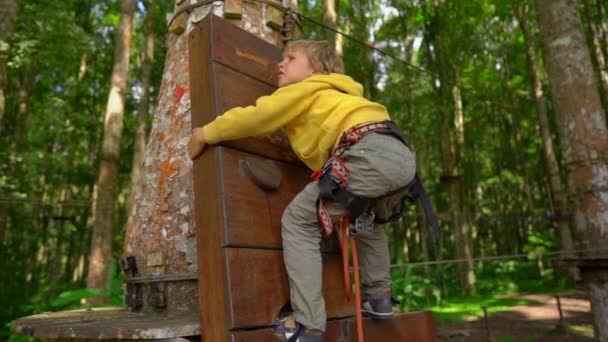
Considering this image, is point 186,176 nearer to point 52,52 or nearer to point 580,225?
point 580,225

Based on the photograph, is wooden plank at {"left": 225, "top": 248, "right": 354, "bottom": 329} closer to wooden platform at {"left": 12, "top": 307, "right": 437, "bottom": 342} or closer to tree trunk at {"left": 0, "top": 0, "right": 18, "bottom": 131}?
wooden platform at {"left": 12, "top": 307, "right": 437, "bottom": 342}

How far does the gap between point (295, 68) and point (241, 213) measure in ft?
2.79

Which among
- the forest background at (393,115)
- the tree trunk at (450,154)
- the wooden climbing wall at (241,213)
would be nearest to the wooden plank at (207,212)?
the wooden climbing wall at (241,213)

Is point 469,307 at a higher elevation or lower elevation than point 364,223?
lower

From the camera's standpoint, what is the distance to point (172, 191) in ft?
8.38

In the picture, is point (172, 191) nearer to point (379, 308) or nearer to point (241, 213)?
point (241, 213)

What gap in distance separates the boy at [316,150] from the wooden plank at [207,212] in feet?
0.43

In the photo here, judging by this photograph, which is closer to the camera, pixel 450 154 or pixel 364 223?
pixel 364 223

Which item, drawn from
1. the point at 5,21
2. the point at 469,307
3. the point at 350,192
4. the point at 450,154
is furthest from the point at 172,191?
the point at 450,154

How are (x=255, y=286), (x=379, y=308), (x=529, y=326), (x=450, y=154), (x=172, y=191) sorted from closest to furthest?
(x=255, y=286), (x=379, y=308), (x=172, y=191), (x=529, y=326), (x=450, y=154)

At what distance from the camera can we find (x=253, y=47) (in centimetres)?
248

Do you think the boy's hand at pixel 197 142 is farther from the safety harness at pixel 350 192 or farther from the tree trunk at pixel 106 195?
the tree trunk at pixel 106 195

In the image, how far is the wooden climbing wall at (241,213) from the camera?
1780mm

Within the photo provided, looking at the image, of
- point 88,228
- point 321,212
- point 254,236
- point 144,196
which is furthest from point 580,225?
point 88,228
